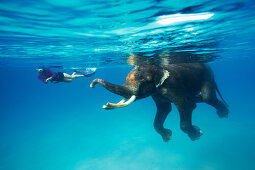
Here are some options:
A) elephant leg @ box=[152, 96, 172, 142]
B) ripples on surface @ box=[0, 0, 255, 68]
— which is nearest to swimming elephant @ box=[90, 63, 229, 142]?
elephant leg @ box=[152, 96, 172, 142]

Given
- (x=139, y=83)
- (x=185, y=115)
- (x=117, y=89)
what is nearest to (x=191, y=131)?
(x=185, y=115)

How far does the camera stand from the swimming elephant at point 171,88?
471 centimetres

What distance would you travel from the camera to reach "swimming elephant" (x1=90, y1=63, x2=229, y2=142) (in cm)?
471

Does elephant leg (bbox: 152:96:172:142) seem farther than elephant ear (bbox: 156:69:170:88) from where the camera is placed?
Yes

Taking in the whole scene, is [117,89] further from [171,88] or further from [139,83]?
[171,88]

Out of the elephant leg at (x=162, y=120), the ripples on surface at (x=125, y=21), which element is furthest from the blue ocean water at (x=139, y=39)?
the elephant leg at (x=162, y=120)

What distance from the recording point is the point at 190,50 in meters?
11.3

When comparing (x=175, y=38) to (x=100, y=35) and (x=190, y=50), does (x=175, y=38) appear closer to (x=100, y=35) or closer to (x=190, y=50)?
(x=190, y=50)

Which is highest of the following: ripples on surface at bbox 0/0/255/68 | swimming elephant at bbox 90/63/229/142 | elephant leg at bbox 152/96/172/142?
ripples on surface at bbox 0/0/255/68

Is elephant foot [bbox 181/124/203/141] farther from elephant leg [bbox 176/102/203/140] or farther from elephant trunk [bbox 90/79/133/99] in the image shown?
elephant trunk [bbox 90/79/133/99]

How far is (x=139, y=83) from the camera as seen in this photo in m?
4.80

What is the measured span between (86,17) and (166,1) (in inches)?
109

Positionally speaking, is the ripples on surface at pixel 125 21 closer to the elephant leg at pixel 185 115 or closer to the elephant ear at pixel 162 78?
the elephant ear at pixel 162 78

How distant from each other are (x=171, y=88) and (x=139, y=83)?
49.6 inches
